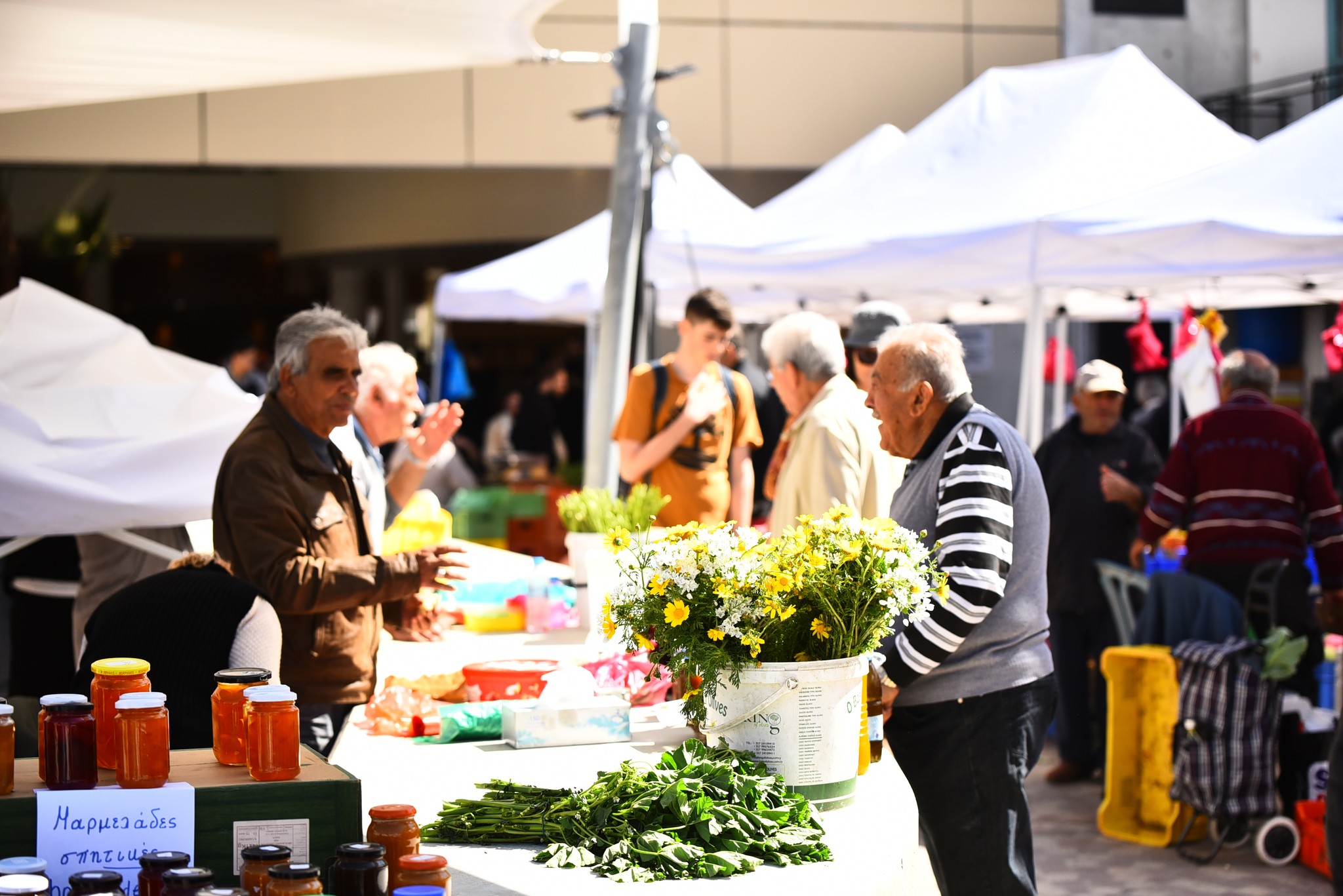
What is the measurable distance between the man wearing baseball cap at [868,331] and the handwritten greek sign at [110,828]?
9.28 feet

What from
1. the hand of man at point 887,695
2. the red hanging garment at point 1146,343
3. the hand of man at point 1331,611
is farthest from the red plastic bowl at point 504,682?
the red hanging garment at point 1146,343

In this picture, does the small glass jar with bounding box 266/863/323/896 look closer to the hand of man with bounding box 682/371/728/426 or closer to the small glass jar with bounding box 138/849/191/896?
the small glass jar with bounding box 138/849/191/896

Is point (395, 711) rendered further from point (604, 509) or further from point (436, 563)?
point (604, 509)

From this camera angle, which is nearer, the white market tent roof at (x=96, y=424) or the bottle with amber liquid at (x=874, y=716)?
the bottle with amber liquid at (x=874, y=716)

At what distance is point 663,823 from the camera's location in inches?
74.2

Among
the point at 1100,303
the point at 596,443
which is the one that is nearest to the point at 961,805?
the point at 596,443

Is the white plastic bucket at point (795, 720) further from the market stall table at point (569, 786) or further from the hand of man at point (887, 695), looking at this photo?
the hand of man at point (887, 695)

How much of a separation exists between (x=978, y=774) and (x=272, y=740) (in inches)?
65.4

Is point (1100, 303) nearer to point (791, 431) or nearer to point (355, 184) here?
point (791, 431)

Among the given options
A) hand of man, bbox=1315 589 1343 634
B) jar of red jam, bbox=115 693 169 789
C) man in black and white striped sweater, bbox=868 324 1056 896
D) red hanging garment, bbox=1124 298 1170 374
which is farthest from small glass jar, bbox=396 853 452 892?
red hanging garment, bbox=1124 298 1170 374

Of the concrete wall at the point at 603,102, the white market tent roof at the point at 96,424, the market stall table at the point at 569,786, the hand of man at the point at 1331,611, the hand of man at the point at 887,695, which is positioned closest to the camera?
the market stall table at the point at 569,786

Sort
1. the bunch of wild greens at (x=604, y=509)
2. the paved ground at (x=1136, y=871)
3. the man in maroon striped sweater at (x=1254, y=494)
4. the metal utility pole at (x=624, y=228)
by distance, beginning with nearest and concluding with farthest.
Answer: the bunch of wild greens at (x=604, y=509), the paved ground at (x=1136, y=871), the man in maroon striped sweater at (x=1254, y=494), the metal utility pole at (x=624, y=228)

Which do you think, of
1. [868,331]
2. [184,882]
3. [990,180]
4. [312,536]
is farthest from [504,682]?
[990,180]

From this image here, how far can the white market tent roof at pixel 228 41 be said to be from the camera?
292 centimetres
